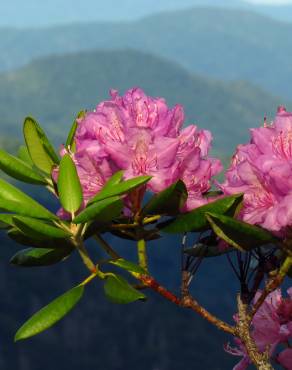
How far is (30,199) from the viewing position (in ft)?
7.30

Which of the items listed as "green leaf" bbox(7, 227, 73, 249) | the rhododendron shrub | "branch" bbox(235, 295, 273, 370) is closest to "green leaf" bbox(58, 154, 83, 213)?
the rhododendron shrub

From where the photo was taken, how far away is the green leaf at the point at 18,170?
231 centimetres

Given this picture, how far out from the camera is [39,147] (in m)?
2.50

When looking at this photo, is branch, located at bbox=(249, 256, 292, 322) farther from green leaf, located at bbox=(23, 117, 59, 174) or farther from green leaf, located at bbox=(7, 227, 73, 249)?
green leaf, located at bbox=(23, 117, 59, 174)

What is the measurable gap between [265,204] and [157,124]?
425 mm

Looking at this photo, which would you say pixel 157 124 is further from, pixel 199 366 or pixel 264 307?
pixel 199 366

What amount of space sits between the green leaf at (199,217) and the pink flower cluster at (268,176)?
0.41 ft

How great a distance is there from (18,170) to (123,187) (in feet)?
1.60

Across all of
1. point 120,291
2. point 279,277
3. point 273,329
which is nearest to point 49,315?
point 120,291

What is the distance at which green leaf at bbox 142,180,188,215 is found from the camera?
2146 mm

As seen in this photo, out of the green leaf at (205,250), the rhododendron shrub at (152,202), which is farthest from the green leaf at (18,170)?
the green leaf at (205,250)

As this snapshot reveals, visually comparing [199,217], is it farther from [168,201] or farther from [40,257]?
[40,257]

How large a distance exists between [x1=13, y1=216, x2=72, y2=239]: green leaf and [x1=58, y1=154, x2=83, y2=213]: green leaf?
0.08m

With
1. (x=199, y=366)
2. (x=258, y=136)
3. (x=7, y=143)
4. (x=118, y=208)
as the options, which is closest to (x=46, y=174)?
(x=118, y=208)
